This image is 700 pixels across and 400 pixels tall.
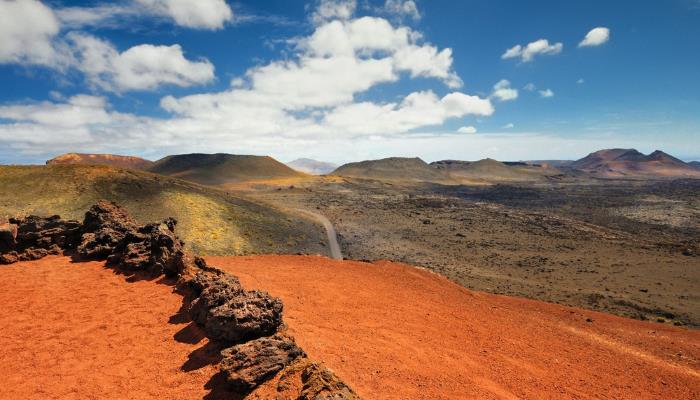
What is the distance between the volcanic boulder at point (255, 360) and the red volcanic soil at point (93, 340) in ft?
2.82

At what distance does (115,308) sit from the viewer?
1373 centimetres

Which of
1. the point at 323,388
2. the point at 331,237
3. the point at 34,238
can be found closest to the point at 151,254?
the point at 34,238

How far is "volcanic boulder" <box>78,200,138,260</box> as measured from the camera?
1878 cm

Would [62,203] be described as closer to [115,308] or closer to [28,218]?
[28,218]

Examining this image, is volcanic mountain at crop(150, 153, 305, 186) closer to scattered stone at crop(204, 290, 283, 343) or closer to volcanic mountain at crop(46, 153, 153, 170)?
volcanic mountain at crop(46, 153, 153, 170)

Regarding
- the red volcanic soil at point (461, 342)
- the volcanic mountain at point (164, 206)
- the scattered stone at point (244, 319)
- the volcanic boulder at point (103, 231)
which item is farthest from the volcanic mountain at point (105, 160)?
the scattered stone at point (244, 319)

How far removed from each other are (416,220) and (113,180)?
44.3 metres

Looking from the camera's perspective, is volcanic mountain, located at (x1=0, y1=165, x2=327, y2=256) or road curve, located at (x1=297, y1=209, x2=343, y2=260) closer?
volcanic mountain, located at (x1=0, y1=165, x2=327, y2=256)

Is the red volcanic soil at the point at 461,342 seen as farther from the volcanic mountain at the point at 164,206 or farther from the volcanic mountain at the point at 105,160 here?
the volcanic mountain at the point at 105,160

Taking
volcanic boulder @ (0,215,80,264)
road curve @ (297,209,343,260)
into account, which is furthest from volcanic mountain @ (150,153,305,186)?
volcanic boulder @ (0,215,80,264)

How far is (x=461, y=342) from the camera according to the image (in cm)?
1487

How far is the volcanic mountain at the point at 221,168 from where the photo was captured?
143750 mm

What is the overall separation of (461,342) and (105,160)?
8270 inches

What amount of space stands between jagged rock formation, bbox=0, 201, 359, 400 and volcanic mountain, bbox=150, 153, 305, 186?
11759 centimetres
